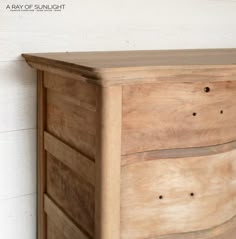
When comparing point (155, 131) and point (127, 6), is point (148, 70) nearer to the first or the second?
point (155, 131)

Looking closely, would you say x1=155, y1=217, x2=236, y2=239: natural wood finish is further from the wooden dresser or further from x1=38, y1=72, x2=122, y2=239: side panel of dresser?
x1=38, y1=72, x2=122, y2=239: side panel of dresser

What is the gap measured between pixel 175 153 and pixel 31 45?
58 cm

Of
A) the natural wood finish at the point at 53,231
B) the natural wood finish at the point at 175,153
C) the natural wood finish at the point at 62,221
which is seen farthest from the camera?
the natural wood finish at the point at 53,231

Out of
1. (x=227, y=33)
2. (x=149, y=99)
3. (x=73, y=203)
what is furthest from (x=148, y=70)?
(x=227, y=33)

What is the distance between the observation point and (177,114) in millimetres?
1046

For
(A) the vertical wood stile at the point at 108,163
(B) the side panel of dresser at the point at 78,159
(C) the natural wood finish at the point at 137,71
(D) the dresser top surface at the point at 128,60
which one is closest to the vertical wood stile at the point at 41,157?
(B) the side panel of dresser at the point at 78,159

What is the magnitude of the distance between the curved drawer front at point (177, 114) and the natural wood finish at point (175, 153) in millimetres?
11

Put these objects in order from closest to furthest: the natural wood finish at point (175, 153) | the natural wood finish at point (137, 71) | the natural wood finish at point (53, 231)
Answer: the natural wood finish at point (137, 71)
the natural wood finish at point (175, 153)
the natural wood finish at point (53, 231)

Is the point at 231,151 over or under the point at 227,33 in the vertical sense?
under

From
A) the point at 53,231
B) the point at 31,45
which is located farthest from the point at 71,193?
the point at 31,45

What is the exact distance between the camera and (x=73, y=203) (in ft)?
3.85

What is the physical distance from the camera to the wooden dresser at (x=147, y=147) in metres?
0.97

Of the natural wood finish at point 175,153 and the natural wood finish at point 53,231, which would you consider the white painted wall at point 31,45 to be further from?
the natural wood finish at point 175,153

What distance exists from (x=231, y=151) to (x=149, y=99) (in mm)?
289
